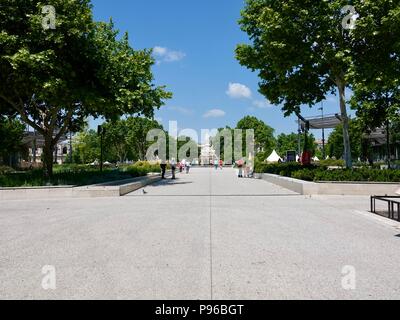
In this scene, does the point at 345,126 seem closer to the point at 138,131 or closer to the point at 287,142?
the point at 138,131

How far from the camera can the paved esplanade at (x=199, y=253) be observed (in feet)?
14.9

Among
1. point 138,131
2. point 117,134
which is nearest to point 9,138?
point 138,131

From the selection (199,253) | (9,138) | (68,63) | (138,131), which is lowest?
(199,253)

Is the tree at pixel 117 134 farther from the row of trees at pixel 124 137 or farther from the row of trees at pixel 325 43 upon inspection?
the row of trees at pixel 325 43

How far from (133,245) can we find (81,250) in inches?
35.4

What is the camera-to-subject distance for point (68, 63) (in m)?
16.9

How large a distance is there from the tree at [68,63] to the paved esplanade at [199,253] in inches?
276

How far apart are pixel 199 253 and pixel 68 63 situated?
13424 mm

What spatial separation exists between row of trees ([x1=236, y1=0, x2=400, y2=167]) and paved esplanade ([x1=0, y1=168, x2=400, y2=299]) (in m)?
9.20

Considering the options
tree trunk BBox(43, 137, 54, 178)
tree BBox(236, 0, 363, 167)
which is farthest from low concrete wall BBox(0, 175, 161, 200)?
tree BBox(236, 0, 363, 167)

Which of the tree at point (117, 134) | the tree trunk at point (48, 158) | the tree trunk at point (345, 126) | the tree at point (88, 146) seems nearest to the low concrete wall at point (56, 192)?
the tree trunk at point (48, 158)

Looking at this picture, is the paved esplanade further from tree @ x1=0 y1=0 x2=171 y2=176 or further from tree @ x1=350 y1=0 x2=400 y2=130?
tree @ x1=350 y1=0 x2=400 y2=130

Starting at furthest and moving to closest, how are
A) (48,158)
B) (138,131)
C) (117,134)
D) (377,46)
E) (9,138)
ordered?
(117,134)
(138,131)
(9,138)
(48,158)
(377,46)
